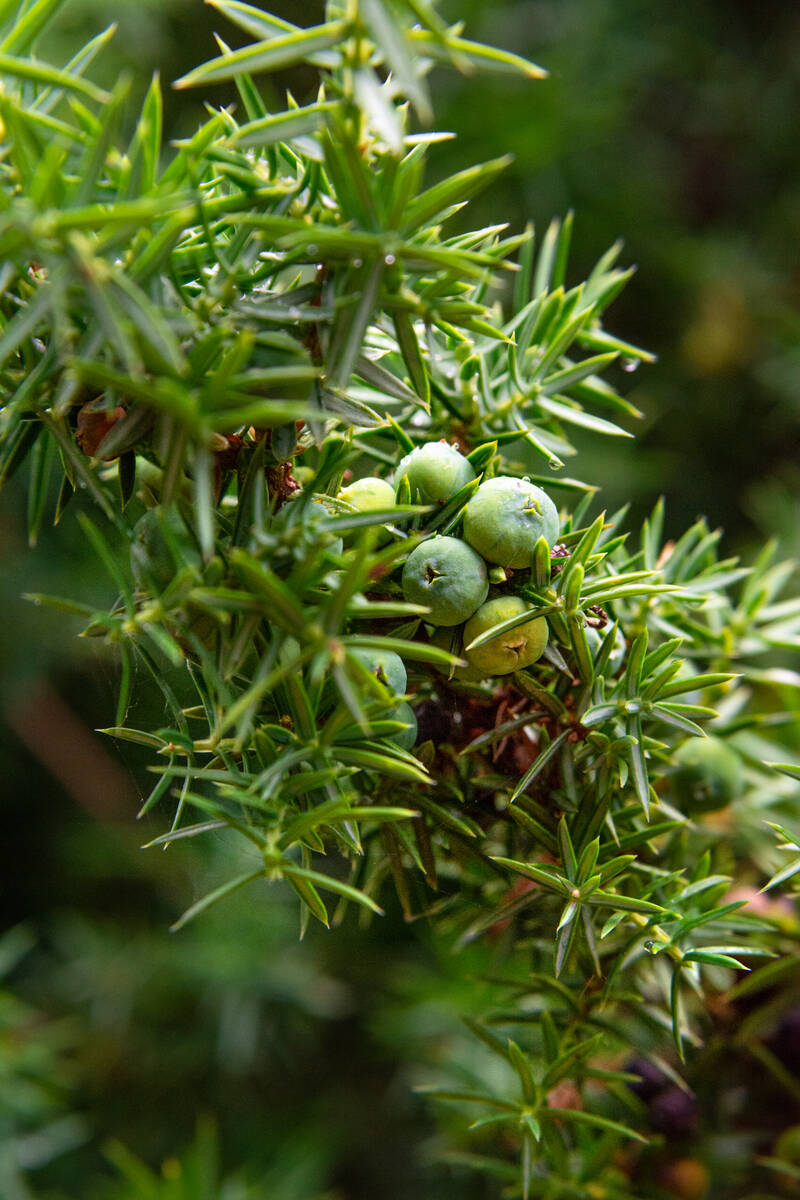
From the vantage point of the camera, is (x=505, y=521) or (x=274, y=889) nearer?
(x=505, y=521)

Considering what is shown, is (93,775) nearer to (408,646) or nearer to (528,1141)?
(528,1141)

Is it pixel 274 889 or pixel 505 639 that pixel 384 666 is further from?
pixel 274 889

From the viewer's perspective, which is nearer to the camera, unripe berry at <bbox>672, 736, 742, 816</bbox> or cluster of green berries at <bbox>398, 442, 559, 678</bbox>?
cluster of green berries at <bbox>398, 442, 559, 678</bbox>

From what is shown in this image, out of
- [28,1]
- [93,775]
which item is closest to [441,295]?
[28,1]

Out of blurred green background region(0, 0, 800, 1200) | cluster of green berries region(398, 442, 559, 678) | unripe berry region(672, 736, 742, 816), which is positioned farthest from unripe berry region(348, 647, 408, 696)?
blurred green background region(0, 0, 800, 1200)

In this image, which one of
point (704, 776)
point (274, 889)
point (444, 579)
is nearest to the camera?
point (444, 579)

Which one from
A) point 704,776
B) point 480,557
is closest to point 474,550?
point 480,557

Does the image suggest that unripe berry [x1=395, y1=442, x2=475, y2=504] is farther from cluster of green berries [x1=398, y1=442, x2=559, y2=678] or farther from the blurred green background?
the blurred green background
